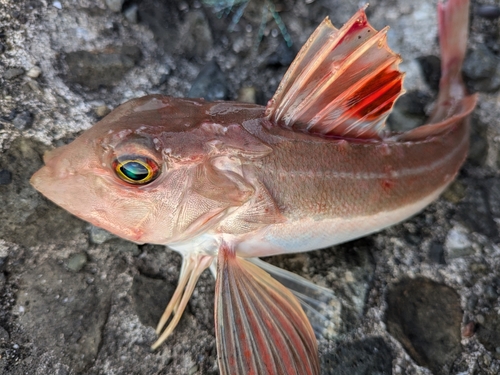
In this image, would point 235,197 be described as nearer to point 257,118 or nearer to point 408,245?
point 257,118

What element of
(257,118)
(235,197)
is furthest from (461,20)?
(235,197)

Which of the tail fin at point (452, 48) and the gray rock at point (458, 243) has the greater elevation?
the tail fin at point (452, 48)

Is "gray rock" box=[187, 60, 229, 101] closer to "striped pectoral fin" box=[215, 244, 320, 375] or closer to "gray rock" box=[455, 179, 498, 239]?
"striped pectoral fin" box=[215, 244, 320, 375]

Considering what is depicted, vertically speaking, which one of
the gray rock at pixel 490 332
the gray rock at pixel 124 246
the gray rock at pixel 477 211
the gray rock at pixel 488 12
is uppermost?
the gray rock at pixel 488 12

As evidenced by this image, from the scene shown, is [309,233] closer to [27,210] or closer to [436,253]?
[436,253]

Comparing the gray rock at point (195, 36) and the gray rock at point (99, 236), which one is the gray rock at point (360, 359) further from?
the gray rock at point (195, 36)

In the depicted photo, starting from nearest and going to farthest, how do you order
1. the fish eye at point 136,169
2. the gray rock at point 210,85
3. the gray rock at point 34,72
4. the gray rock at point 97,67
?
the fish eye at point 136,169 < the gray rock at point 34,72 < the gray rock at point 97,67 < the gray rock at point 210,85

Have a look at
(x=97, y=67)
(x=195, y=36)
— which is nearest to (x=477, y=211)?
(x=195, y=36)

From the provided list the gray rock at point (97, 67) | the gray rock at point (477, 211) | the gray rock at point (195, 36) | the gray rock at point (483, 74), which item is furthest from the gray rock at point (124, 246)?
the gray rock at point (483, 74)
